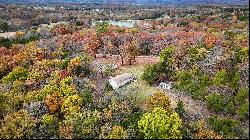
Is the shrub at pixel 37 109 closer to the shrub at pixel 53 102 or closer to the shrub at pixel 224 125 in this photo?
the shrub at pixel 53 102

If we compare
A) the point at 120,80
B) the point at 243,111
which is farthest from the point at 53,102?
the point at 243,111

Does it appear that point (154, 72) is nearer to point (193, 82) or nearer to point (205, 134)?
point (193, 82)

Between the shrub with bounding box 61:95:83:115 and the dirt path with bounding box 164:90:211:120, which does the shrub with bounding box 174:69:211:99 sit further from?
the shrub with bounding box 61:95:83:115

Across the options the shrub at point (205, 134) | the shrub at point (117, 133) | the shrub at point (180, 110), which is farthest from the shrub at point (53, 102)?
the shrub at point (205, 134)

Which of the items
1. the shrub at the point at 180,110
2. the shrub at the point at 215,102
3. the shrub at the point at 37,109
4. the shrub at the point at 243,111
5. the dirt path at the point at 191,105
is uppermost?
the shrub at the point at 243,111

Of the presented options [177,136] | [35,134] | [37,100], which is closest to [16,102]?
[37,100]

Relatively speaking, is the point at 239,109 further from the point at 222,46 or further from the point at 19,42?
the point at 19,42
